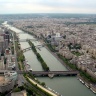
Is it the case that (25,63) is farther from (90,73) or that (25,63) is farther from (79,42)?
(79,42)

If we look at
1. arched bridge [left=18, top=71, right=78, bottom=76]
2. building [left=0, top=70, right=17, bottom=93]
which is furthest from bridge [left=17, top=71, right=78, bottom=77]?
building [left=0, top=70, right=17, bottom=93]

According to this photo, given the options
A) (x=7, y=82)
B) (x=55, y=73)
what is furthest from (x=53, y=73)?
(x=7, y=82)

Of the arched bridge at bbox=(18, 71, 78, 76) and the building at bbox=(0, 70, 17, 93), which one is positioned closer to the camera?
the building at bbox=(0, 70, 17, 93)

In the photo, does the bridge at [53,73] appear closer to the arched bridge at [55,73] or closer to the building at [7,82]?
the arched bridge at [55,73]

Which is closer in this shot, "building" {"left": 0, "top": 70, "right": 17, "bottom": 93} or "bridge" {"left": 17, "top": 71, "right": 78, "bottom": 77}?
"building" {"left": 0, "top": 70, "right": 17, "bottom": 93}

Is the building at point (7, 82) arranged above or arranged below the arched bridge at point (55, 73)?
above

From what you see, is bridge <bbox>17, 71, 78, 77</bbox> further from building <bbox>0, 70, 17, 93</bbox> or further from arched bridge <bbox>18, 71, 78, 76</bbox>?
building <bbox>0, 70, 17, 93</bbox>

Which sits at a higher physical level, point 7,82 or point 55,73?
point 7,82

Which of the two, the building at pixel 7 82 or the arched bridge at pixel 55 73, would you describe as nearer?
the building at pixel 7 82

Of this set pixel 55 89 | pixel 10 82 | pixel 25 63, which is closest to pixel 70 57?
pixel 25 63

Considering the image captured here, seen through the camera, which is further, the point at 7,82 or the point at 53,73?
the point at 53,73

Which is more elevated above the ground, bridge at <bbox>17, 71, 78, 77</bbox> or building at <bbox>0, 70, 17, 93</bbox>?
building at <bbox>0, 70, 17, 93</bbox>

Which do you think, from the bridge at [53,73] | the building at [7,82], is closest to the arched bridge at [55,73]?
Result: the bridge at [53,73]

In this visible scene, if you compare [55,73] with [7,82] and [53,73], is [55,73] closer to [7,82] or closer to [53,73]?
[53,73]
